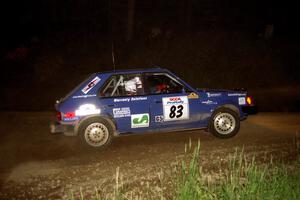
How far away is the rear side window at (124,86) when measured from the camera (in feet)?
31.2

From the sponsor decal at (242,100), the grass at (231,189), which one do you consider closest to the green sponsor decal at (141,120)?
the sponsor decal at (242,100)

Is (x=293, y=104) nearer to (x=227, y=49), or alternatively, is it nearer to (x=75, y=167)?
(x=227, y=49)

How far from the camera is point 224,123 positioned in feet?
32.4

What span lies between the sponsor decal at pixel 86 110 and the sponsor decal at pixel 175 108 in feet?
4.64

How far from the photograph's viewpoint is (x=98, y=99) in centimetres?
941

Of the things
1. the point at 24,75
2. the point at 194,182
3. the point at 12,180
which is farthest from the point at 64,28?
the point at 194,182

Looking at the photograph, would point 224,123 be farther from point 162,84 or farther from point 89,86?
point 89,86

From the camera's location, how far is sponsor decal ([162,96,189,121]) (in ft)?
31.3

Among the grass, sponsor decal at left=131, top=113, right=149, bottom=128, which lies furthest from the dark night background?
the grass

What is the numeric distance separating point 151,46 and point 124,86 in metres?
14.7

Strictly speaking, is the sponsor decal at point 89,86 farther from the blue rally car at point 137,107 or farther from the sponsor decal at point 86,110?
the sponsor decal at point 86,110

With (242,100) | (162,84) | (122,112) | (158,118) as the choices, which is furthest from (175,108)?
(242,100)

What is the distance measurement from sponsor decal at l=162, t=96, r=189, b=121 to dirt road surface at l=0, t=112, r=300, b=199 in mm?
587

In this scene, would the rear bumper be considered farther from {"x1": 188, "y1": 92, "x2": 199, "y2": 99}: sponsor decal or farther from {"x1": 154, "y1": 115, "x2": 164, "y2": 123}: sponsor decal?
{"x1": 188, "y1": 92, "x2": 199, "y2": 99}: sponsor decal
